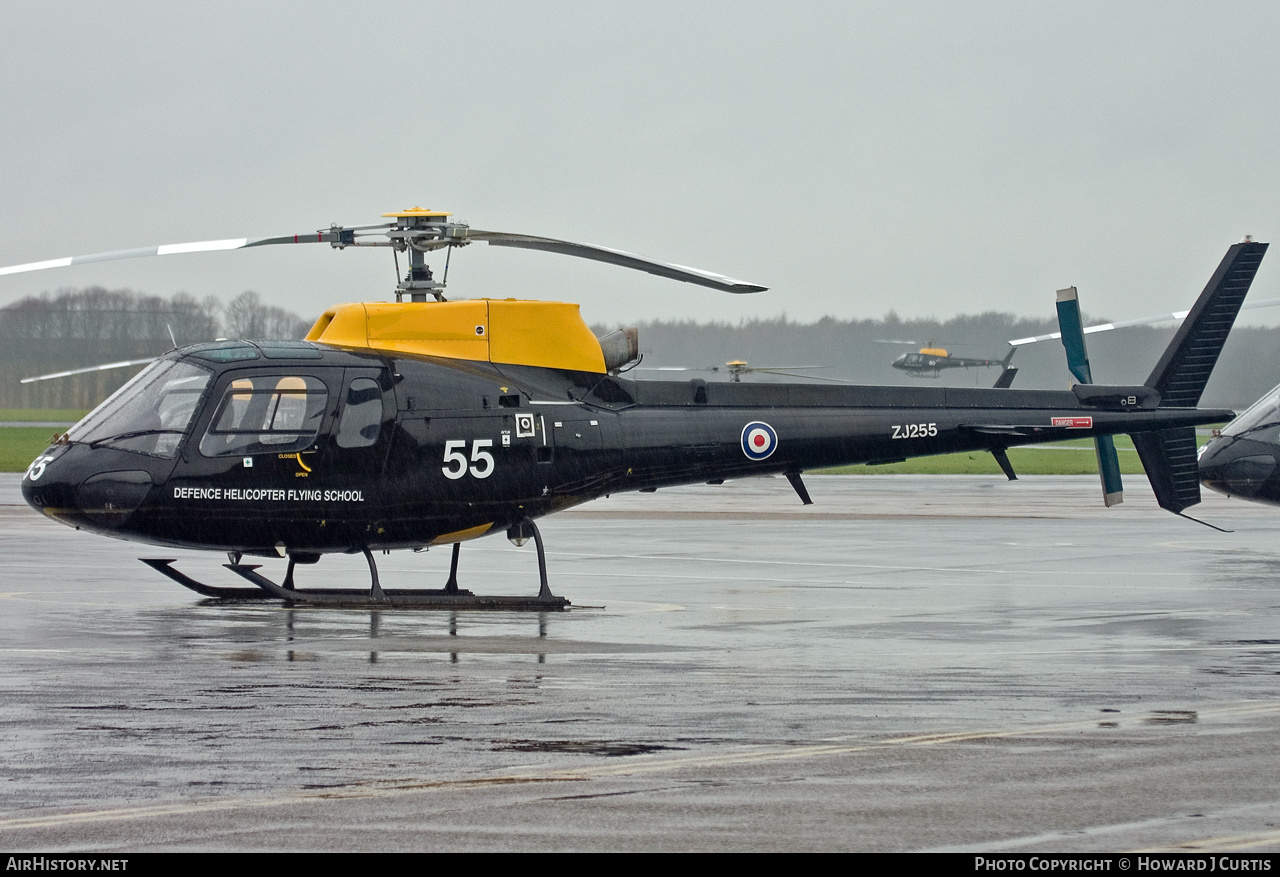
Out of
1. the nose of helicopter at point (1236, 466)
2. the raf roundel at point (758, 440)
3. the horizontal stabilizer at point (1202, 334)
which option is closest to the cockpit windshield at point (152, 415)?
the raf roundel at point (758, 440)

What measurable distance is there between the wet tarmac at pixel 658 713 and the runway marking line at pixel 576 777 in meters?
0.03

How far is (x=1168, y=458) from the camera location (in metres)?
16.0

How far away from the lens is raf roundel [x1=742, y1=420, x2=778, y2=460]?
14258 mm

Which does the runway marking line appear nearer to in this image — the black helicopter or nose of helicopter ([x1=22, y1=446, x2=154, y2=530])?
the black helicopter

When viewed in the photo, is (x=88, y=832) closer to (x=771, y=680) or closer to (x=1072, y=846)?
(x=1072, y=846)

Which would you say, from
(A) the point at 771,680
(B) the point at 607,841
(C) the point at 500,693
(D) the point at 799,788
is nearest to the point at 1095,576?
(A) the point at 771,680

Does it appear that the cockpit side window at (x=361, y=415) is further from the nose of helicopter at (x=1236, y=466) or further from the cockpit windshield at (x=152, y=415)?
the nose of helicopter at (x=1236, y=466)

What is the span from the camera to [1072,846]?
5547 millimetres

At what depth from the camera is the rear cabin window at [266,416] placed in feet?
40.7


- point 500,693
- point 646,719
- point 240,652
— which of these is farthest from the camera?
point 240,652

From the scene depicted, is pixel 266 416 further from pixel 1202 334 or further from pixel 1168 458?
pixel 1202 334

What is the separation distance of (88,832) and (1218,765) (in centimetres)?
515

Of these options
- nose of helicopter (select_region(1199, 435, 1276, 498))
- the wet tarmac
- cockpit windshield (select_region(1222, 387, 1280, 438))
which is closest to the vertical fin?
the wet tarmac

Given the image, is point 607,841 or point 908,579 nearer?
point 607,841
